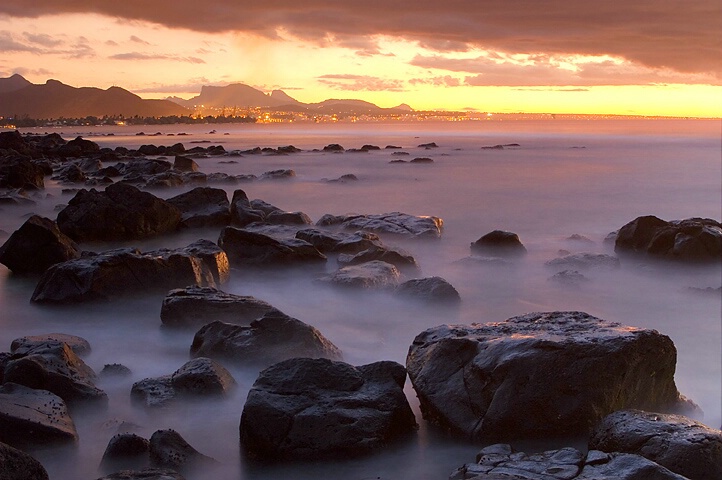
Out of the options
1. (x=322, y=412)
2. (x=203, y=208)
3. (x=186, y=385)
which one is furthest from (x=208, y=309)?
(x=203, y=208)

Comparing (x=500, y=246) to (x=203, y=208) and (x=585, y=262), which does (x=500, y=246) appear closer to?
(x=585, y=262)

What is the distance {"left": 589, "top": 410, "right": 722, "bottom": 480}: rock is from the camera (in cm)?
386

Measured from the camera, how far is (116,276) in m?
8.30

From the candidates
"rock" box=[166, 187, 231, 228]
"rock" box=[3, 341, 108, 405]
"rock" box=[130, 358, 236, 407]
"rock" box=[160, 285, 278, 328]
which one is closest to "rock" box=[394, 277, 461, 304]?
"rock" box=[160, 285, 278, 328]

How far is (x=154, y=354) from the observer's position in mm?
6676

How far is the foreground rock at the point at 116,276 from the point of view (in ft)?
26.9

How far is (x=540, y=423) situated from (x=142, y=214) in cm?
970

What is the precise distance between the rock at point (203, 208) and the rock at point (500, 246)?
15.6ft

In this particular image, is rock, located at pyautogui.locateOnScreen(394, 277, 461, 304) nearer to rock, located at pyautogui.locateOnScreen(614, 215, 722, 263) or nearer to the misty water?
the misty water

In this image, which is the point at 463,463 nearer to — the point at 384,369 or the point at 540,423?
the point at 540,423

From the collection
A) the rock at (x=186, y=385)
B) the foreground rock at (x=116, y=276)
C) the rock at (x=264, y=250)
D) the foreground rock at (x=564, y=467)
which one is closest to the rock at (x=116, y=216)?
the rock at (x=264, y=250)

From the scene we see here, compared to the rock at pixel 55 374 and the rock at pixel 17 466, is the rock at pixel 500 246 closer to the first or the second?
the rock at pixel 55 374

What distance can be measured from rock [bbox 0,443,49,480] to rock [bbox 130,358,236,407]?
1640 millimetres

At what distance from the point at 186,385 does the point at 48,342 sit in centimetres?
129
